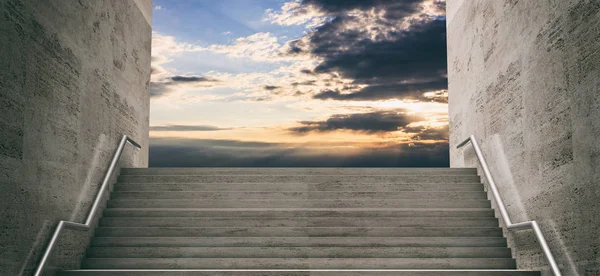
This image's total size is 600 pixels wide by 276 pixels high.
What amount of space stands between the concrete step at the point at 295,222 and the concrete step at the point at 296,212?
0.25 feet

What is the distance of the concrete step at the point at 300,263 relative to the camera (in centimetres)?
655

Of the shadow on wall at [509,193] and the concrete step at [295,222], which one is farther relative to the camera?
the concrete step at [295,222]

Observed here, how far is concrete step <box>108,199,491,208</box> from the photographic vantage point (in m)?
7.75

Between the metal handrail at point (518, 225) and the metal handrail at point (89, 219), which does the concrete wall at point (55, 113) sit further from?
the metal handrail at point (518, 225)

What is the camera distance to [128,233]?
23.5 ft

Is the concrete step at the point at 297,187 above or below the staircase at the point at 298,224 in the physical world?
above

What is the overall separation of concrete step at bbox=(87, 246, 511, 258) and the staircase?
1cm

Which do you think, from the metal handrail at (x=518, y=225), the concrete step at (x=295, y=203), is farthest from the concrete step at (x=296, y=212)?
the metal handrail at (x=518, y=225)

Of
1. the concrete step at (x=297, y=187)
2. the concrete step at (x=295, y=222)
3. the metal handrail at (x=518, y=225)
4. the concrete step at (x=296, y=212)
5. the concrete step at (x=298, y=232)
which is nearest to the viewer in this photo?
the metal handrail at (x=518, y=225)

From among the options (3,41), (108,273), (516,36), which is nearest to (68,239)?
(108,273)

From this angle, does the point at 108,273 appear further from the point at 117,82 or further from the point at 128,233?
the point at 117,82

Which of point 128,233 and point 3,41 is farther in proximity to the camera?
point 128,233

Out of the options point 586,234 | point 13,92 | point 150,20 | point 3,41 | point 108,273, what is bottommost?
point 108,273

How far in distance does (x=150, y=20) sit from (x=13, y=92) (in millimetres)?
5251
